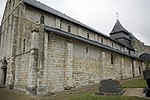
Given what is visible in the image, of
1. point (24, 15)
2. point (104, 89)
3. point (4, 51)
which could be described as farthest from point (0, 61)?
point (104, 89)

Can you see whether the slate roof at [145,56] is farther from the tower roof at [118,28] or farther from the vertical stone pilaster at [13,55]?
the vertical stone pilaster at [13,55]

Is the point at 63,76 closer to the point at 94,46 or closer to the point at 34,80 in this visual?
the point at 34,80

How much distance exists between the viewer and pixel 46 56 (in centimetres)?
1273

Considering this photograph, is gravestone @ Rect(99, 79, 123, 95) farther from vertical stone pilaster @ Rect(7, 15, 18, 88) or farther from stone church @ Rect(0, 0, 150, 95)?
vertical stone pilaster @ Rect(7, 15, 18, 88)

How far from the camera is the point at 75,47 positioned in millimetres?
16203

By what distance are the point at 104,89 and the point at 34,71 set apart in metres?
5.30

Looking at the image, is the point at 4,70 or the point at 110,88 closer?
the point at 110,88

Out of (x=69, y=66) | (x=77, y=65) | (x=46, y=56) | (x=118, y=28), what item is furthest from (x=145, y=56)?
(x=46, y=56)

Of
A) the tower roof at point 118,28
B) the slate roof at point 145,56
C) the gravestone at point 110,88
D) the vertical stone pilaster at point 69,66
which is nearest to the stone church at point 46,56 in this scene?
the vertical stone pilaster at point 69,66

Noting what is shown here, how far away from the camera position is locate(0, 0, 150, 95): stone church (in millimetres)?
12406

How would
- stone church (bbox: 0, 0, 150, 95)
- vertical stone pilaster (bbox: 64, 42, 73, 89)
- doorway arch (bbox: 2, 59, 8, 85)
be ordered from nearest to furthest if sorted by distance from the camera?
1. stone church (bbox: 0, 0, 150, 95)
2. vertical stone pilaster (bbox: 64, 42, 73, 89)
3. doorway arch (bbox: 2, 59, 8, 85)

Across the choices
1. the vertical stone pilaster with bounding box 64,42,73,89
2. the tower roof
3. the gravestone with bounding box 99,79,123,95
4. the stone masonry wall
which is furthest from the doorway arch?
the tower roof

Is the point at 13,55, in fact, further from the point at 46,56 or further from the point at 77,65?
the point at 77,65

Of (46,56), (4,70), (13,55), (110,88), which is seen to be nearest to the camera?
(110,88)
